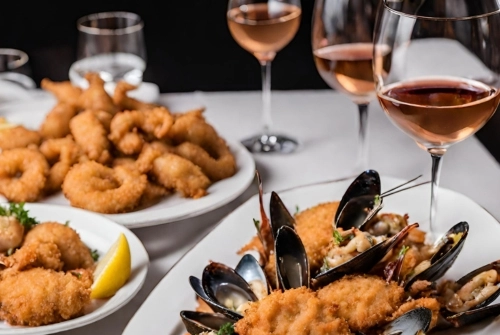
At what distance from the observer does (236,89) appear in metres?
3.78

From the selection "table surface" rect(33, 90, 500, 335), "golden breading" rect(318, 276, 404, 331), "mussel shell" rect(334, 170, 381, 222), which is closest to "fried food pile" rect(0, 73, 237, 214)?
"table surface" rect(33, 90, 500, 335)

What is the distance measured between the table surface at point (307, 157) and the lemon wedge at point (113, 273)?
7 centimetres

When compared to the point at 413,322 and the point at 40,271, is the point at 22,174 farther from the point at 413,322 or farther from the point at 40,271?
the point at 413,322

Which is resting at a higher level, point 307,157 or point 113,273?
point 113,273

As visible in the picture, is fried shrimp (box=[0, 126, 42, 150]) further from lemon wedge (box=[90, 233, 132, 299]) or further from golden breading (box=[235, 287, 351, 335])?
golden breading (box=[235, 287, 351, 335])

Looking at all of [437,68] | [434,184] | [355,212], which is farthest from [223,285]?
[437,68]

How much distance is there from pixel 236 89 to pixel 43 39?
101 centimetres

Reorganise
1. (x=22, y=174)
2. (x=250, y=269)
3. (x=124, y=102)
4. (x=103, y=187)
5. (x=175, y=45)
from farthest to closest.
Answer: (x=175, y=45) < (x=124, y=102) < (x=22, y=174) < (x=103, y=187) < (x=250, y=269)

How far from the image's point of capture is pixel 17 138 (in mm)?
2020

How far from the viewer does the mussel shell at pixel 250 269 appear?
1.39m

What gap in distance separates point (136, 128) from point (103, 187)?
23 cm

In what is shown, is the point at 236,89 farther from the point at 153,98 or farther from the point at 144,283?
the point at 144,283

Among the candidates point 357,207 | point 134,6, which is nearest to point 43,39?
point 134,6

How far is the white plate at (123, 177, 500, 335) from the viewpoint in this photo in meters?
1.33
